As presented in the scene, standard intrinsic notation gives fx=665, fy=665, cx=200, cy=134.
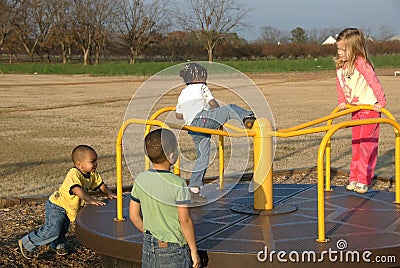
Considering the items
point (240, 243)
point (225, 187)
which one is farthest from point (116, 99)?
point (240, 243)

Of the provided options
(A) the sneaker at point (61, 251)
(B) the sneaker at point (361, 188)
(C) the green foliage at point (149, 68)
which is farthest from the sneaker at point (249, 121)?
(C) the green foliage at point (149, 68)

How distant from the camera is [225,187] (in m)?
6.55

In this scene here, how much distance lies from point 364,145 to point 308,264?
7.30 feet

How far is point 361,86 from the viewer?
571 cm

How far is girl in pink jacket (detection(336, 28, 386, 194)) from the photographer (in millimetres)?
5605

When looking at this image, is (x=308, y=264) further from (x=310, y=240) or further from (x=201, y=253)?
(x=201, y=253)

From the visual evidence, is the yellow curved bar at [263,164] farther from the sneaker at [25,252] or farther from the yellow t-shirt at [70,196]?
the sneaker at [25,252]

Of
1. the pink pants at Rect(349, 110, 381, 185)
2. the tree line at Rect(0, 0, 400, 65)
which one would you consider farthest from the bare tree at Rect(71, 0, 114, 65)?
the pink pants at Rect(349, 110, 381, 185)

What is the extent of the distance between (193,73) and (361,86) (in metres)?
1.54

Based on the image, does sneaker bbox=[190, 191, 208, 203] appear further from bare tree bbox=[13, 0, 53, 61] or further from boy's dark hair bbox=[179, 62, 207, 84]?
bare tree bbox=[13, 0, 53, 61]

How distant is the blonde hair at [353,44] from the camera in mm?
5602

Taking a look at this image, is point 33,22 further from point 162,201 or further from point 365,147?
point 162,201

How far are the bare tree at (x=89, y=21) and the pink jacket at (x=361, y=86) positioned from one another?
2685 inches

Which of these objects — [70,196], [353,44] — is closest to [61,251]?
[70,196]
